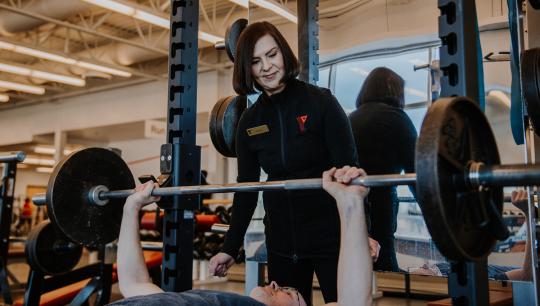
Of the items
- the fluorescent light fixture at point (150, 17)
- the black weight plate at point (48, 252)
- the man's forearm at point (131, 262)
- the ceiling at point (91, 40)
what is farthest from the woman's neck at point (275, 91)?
the fluorescent light fixture at point (150, 17)

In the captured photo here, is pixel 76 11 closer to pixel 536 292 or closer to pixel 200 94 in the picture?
pixel 200 94

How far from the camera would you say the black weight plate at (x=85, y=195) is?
6.01 feet

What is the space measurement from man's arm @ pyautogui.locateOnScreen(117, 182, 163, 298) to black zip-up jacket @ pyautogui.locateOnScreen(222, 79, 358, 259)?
1.35 feet

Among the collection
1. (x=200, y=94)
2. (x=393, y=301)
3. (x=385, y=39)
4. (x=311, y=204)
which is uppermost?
(x=200, y=94)

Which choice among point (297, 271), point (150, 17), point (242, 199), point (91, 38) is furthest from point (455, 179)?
point (91, 38)

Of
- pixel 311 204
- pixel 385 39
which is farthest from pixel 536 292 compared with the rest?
pixel 385 39

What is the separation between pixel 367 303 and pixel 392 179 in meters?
0.33

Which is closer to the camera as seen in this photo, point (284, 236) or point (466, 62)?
point (466, 62)

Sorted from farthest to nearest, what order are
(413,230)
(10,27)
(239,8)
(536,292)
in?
(239,8) < (10,27) < (413,230) < (536,292)

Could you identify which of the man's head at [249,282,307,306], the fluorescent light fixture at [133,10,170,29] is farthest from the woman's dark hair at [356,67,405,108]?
the fluorescent light fixture at [133,10,170,29]

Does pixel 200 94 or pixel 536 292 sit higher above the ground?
pixel 200 94

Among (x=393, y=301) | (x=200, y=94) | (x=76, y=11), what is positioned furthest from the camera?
(x=200, y=94)

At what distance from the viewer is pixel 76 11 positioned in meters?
6.54

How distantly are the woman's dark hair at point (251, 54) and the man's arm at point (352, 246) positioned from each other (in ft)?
1.66
